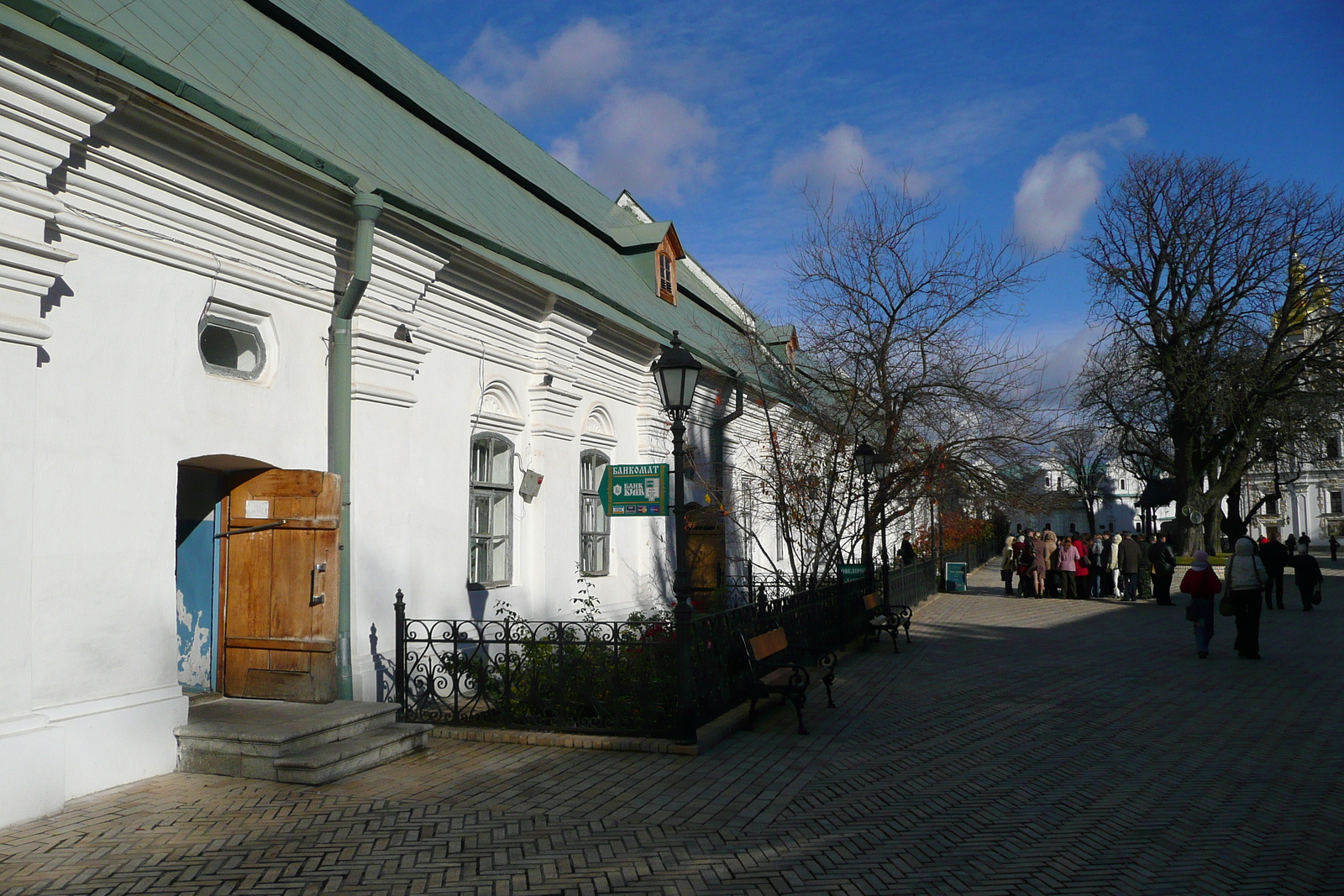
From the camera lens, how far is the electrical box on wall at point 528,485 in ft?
37.0

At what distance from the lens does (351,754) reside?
265 inches

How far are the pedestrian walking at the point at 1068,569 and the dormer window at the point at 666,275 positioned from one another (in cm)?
1213

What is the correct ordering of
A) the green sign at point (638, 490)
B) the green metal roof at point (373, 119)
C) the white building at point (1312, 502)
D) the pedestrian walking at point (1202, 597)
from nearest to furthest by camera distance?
the green metal roof at point (373, 119) < the green sign at point (638, 490) < the pedestrian walking at point (1202, 597) < the white building at point (1312, 502)

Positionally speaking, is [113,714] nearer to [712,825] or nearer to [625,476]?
[712,825]

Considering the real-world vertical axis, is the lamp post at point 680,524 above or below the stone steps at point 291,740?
above

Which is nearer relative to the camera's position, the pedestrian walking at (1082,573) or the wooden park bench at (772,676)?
the wooden park bench at (772,676)

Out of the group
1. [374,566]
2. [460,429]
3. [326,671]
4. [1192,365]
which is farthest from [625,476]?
[1192,365]

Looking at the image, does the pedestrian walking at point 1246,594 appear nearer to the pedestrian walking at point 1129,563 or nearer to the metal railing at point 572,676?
the metal railing at point 572,676

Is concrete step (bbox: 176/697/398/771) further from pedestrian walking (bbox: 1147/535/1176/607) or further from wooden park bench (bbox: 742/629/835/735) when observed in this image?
pedestrian walking (bbox: 1147/535/1176/607)

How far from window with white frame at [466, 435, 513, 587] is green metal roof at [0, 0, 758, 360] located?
6.62 feet

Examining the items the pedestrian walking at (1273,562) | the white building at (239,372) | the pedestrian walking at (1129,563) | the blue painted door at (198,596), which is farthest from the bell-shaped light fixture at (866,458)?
the pedestrian walking at (1129,563)

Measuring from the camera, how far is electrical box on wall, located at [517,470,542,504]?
11.3 m

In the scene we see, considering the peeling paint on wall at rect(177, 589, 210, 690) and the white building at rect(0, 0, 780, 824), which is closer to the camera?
the white building at rect(0, 0, 780, 824)

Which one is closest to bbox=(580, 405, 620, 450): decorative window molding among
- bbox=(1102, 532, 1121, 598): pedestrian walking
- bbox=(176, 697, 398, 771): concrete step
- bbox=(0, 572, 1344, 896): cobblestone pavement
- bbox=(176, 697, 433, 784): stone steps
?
bbox=(0, 572, 1344, 896): cobblestone pavement
